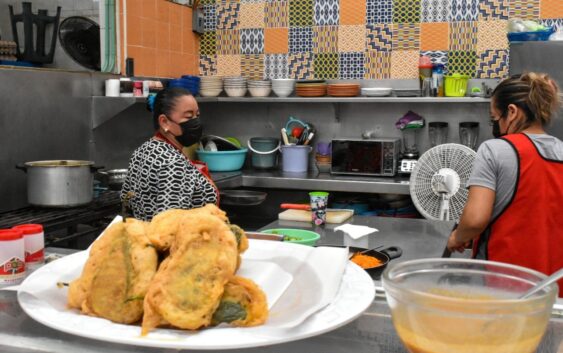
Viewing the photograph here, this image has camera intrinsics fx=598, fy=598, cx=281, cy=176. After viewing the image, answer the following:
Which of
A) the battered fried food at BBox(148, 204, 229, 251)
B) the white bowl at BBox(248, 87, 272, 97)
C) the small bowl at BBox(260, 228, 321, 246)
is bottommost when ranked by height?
the small bowl at BBox(260, 228, 321, 246)

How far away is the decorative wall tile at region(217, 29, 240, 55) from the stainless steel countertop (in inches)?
52.3

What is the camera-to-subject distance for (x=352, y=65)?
17.9ft

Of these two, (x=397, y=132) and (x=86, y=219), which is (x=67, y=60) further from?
(x=397, y=132)

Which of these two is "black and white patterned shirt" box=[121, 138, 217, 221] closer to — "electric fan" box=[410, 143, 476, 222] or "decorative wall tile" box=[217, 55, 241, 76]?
"electric fan" box=[410, 143, 476, 222]

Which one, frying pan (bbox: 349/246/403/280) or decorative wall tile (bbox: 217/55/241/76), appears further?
decorative wall tile (bbox: 217/55/241/76)

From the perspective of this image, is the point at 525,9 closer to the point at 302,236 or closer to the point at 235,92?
the point at 235,92

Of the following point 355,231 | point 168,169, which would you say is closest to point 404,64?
point 168,169

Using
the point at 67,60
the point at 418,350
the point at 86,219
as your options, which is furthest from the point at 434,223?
the point at 67,60

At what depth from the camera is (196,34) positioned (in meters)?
5.91

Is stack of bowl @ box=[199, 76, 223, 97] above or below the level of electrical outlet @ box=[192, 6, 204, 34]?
below

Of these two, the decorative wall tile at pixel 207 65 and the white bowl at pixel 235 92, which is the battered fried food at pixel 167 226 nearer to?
the white bowl at pixel 235 92

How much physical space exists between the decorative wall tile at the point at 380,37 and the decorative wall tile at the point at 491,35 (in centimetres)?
76

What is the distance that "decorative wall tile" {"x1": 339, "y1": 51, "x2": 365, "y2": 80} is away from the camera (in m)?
5.45

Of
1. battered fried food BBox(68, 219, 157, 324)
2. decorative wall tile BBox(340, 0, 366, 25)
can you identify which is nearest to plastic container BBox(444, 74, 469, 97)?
decorative wall tile BBox(340, 0, 366, 25)
